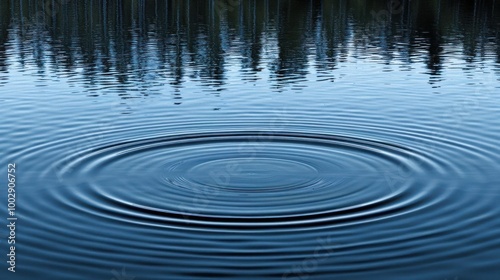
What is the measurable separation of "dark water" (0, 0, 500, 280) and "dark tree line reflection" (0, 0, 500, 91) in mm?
1008

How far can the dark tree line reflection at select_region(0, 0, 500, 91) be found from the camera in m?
64.6

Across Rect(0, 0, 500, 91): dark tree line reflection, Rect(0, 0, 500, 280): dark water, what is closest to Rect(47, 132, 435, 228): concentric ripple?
Rect(0, 0, 500, 280): dark water

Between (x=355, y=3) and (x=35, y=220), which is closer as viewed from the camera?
(x=35, y=220)

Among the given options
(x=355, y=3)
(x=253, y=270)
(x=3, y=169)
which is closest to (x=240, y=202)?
(x=253, y=270)

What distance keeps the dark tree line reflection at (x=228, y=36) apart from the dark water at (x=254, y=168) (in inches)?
39.7

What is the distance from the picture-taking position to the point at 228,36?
10112 cm

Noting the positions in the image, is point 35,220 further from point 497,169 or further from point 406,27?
point 406,27

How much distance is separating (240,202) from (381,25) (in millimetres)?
97824

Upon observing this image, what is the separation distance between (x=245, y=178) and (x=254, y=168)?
4.35 ft

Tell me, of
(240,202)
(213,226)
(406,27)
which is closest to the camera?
(213,226)

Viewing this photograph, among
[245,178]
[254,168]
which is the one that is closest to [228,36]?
[254,168]

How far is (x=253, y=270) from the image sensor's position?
1944 cm

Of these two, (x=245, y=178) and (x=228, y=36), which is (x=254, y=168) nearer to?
(x=245, y=178)

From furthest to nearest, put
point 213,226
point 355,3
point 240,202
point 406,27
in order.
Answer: point 355,3
point 406,27
point 240,202
point 213,226
